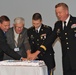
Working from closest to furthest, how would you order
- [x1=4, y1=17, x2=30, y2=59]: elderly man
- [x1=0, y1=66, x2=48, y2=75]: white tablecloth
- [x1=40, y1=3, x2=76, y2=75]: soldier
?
1. [x1=0, y1=66, x2=48, y2=75]: white tablecloth
2. [x1=40, y1=3, x2=76, y2=75]: soldier
3. [x1=4, y1=17, x2=30, y2=59]: elderly man

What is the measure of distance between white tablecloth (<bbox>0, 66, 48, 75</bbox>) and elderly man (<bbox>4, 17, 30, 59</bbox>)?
26.2 inches

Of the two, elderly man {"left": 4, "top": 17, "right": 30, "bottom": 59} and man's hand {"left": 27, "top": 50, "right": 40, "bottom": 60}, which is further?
elderly man {"left": 4, "top": 17, "right": 30, "bottom": 59}

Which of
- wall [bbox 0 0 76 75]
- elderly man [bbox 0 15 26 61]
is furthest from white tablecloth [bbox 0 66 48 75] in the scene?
wall [bbox 0 0 76 75]

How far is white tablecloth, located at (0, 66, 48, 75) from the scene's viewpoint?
248cm

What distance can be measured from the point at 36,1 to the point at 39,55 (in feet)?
4.50

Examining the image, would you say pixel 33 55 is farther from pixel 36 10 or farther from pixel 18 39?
pixel 36 10

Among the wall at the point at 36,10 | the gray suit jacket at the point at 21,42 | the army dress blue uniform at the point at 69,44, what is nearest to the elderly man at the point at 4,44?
the gray suit jacket at the point at 21,42

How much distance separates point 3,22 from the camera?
3199 mm

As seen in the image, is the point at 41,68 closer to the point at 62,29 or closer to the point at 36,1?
the point at 62,29

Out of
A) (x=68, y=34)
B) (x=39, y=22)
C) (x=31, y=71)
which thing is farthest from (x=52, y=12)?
(x=31, y=71)

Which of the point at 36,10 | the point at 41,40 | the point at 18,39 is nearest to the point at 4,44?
the point at 18,39

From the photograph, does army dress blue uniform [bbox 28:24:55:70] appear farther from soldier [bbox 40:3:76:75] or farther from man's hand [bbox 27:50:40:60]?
soldier [bbox 40:3:76:75]

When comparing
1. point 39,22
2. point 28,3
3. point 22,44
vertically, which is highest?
point 28,3

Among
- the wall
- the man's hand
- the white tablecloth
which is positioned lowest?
the white tablecloth
